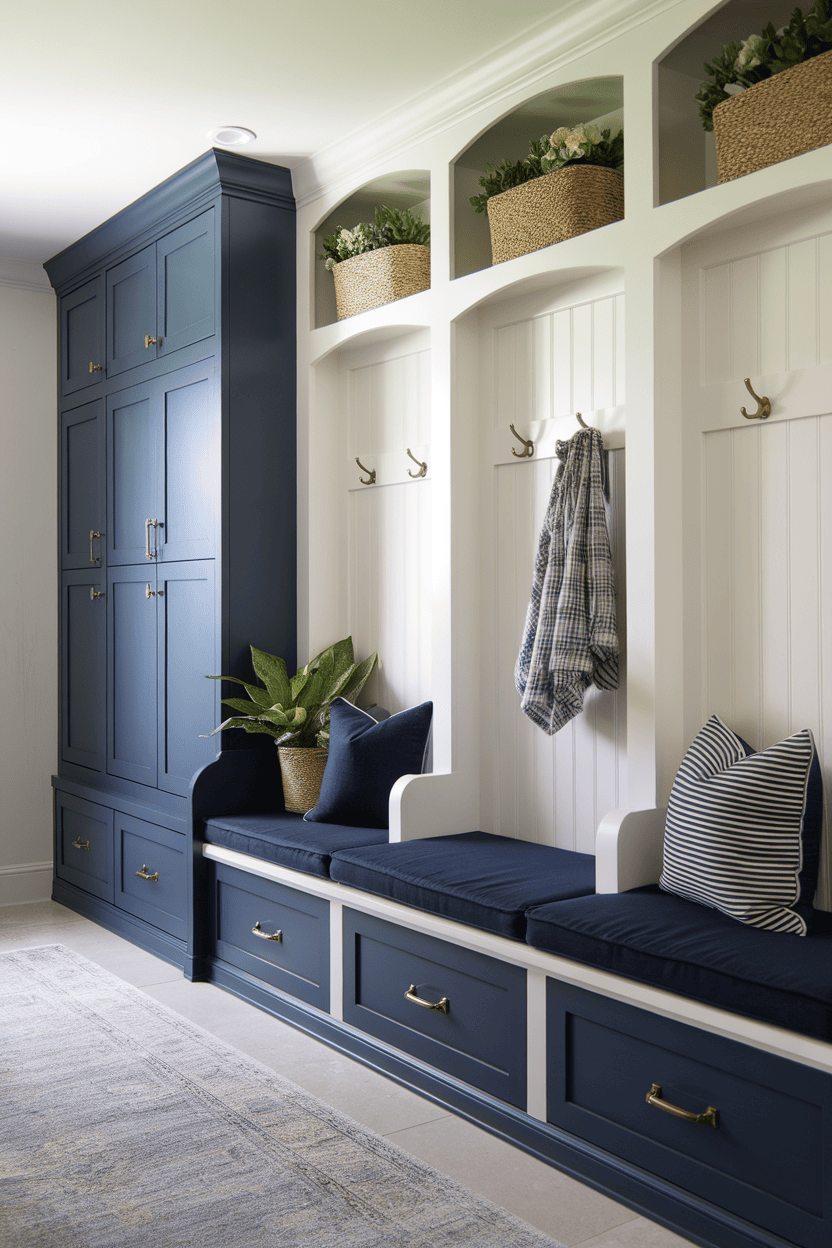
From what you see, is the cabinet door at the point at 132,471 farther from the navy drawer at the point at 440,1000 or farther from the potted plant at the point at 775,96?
the potted plant at the point at 775,96

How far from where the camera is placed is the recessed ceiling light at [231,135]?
134 inches

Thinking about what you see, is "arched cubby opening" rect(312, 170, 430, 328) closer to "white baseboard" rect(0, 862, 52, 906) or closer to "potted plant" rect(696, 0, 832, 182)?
"potted plant" rect(696, 0, 832, 182)

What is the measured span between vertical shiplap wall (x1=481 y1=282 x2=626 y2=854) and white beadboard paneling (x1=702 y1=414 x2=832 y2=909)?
0.29 m

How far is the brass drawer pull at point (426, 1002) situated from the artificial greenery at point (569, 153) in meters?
2.14

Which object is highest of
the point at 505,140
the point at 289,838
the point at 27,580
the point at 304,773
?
the point at 505,140

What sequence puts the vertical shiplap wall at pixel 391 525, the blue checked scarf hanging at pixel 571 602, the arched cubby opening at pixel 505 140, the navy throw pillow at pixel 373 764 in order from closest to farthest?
the blue checked scarf hanging at pixel 571 602, the arched cubby opening at pixel 505 140, the navy throw pillow at pixel 373 764, the vertical shiplap wall at pixel 391 525

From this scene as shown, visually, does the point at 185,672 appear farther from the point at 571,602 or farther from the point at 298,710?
the point at 571,602

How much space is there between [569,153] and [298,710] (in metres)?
1.84

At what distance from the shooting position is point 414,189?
3635 mm

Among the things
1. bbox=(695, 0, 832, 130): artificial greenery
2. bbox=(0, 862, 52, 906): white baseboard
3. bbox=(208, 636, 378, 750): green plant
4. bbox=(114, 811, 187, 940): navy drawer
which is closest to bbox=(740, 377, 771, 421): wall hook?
bbox=(695, 0, 832, 130): artificial greenery

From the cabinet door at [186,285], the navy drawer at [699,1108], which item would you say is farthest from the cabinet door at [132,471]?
the navy drawer at [699,1108]

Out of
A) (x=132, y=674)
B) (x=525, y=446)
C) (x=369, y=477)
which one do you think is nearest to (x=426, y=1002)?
(x=525, y=446)

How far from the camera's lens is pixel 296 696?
357 cm

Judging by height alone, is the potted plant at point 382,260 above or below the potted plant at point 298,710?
above
